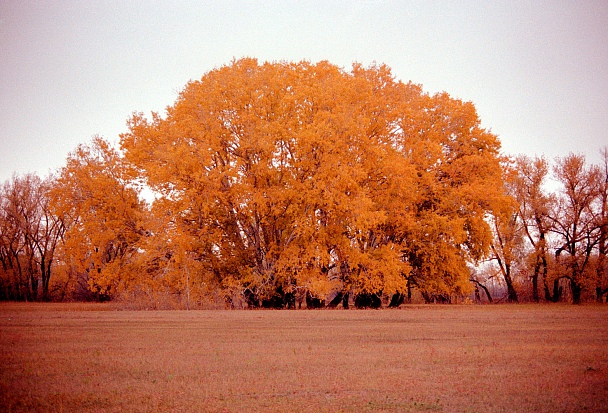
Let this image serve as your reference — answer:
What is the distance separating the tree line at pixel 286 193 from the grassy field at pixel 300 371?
50.7 feet

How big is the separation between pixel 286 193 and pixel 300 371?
75.4ft

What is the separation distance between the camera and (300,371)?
11812mm

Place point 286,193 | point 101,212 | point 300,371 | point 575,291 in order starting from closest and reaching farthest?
1. point 300,371
2. point 286,193
3. point 101,212
4. point 575,291

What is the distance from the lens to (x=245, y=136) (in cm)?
3578

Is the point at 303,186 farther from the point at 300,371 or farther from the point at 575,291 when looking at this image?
the point at 575,291

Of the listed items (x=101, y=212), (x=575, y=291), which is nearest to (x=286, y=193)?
(x=101, y=212)

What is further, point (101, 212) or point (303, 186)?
point (101, 212)

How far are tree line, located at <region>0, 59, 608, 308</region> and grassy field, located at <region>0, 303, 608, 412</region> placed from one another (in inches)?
608

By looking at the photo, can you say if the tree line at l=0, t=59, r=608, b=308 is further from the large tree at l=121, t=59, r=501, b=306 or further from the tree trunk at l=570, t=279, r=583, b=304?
the tree trunk at l=570, t=279, r=583, b=304

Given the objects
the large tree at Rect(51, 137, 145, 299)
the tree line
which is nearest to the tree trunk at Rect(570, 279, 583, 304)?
the tree line

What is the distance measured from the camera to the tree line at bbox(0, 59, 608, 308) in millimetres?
34656

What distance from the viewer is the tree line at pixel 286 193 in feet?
114

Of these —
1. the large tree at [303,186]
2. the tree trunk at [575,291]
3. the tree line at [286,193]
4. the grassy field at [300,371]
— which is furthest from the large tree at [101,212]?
the tree trunk at [575,291]

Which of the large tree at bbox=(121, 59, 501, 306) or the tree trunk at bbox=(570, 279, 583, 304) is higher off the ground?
the large tree at bbox=(121, 59, 501, 306)
